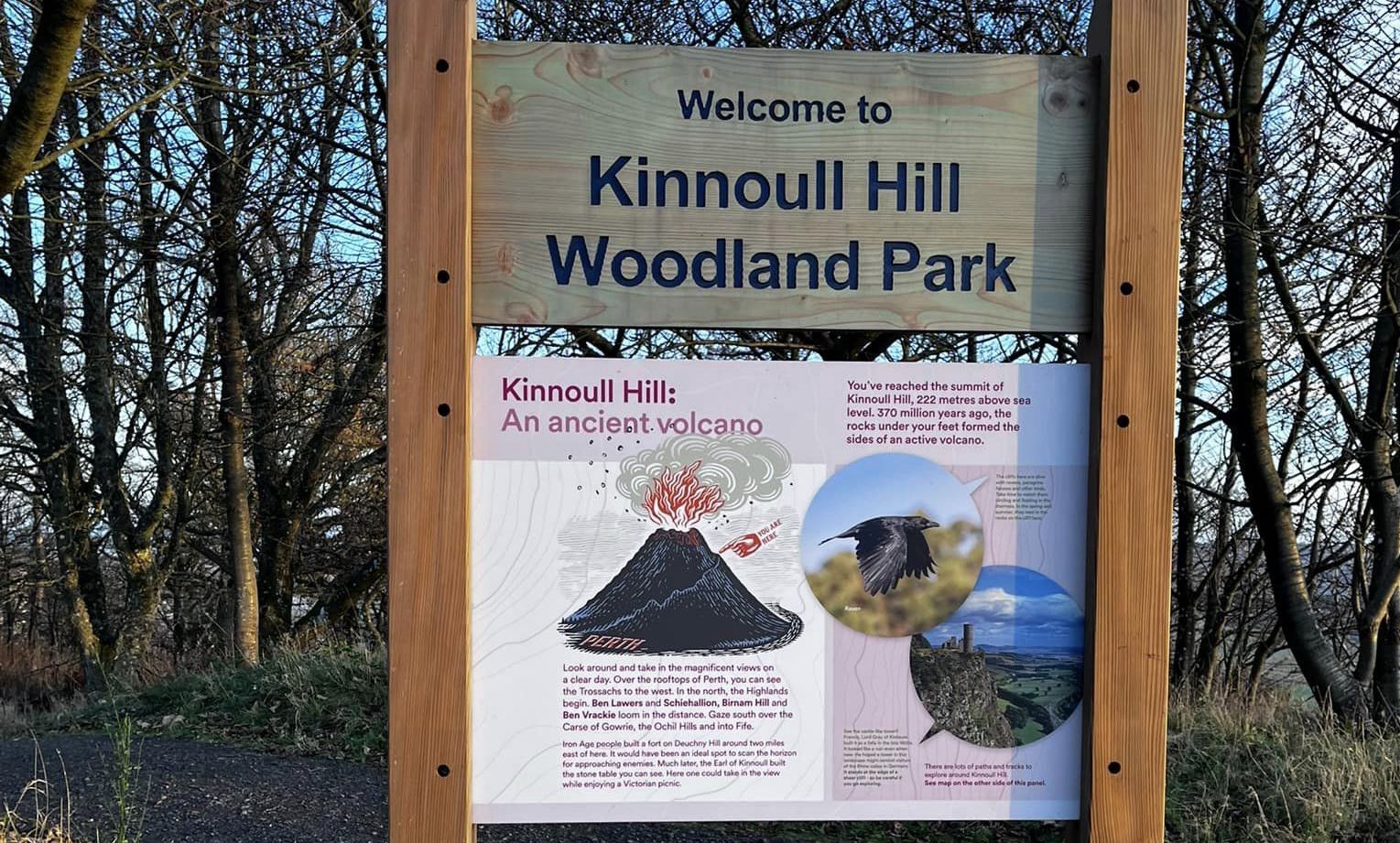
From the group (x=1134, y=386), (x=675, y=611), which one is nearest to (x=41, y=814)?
(x=675, y=611)

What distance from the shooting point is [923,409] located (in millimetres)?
2420

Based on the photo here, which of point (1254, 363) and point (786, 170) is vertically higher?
point (786, 170)

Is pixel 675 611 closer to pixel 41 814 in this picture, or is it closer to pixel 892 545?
pixel 892 545

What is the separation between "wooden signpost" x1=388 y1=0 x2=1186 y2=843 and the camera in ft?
7.58

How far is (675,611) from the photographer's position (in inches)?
93.0

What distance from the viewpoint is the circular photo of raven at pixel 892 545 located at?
2402 mm

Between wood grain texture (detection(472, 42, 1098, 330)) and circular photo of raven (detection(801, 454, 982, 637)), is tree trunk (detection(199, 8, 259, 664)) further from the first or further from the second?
circular photo of raven (detection(801, 454, 982, 637))

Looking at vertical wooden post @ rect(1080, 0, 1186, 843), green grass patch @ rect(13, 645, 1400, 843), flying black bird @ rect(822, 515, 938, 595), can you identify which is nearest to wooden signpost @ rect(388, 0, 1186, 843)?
vertical wooden post @ rect(1080, 0, 1186, 843)

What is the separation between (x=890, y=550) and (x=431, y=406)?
1.20 m

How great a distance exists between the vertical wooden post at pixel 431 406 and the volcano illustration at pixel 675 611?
0.33 m

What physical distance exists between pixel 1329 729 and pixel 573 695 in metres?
4.38

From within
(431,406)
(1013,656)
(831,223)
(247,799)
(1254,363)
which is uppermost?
(831,223)

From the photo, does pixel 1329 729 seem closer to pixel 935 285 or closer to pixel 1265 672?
pixel 935 285

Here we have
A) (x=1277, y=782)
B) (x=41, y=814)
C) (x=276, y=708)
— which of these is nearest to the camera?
(x=1277, y=782)
